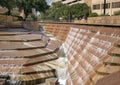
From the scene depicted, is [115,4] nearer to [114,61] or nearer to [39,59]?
[39,59]

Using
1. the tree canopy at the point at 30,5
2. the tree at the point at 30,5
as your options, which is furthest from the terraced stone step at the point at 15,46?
the tree at the point at 30,5

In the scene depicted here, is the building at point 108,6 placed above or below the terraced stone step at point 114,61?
above

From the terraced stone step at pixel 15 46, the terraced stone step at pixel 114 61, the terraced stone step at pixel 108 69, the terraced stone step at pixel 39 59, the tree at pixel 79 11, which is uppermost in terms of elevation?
the tree at pixel 79 11

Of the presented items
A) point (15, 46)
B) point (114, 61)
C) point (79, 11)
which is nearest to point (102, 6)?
point (79, 11)

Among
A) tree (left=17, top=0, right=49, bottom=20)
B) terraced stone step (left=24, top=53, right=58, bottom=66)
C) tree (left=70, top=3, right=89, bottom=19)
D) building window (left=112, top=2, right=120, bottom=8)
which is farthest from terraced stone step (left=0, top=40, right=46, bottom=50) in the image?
tree (left=70, top=3, right=89, bottom=19)

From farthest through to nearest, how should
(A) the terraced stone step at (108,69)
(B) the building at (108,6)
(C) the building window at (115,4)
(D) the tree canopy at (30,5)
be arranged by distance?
(D) the tree canopy at (30,5) < (B) the building at (108,6) < (C) the building window at (115,4) < (A) the terraced stone step at (108,69)

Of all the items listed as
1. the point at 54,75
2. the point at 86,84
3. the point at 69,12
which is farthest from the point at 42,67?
the point at 69,12

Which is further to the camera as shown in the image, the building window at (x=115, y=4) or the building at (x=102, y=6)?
the building at (x=102, y=6)

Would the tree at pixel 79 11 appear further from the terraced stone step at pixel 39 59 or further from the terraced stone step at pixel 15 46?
the terraced stone step at pixel 39 59

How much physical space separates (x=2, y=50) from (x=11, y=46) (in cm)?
134

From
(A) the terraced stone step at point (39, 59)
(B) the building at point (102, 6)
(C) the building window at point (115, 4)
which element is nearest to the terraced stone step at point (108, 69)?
(A) the terraced stone step at point (39, 59)

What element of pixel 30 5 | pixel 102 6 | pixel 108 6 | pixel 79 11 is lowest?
pixel 79 11

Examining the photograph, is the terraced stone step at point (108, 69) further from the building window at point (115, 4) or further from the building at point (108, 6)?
the building window at point (115, 4)

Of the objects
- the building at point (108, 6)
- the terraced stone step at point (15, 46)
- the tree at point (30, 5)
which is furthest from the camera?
the tree at point (30, 5)
